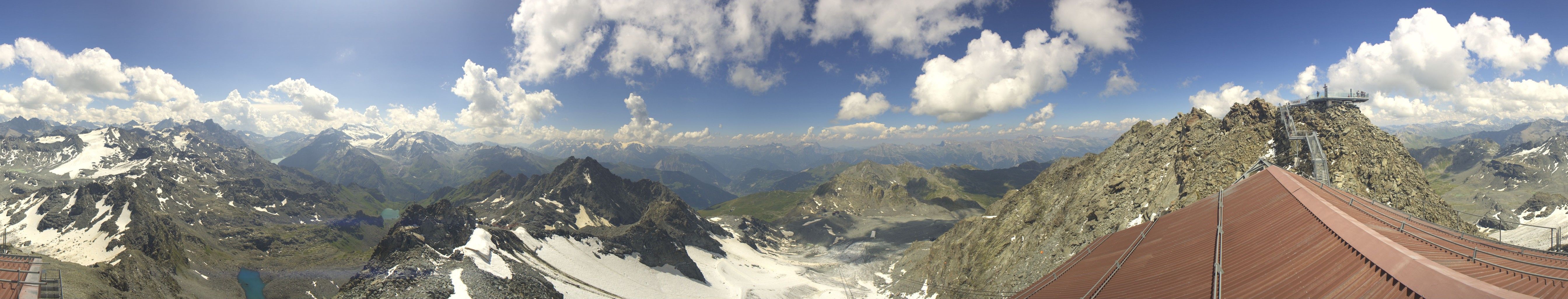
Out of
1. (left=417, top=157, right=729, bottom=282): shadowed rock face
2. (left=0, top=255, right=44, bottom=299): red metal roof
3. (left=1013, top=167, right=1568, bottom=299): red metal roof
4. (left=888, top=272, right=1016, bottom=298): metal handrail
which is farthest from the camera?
(left=417, top=157, right=729, bottom=282): shadowed rock face

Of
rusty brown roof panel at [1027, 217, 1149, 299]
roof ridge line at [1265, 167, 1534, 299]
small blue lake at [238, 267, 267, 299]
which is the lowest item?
small blue lake at [238, 267, 267, 299]

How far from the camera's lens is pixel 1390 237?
16.0 meters

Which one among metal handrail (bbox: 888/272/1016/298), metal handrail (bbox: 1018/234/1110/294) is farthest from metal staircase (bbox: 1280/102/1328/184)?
metal handrail (bbox: 888/272/1016/298)

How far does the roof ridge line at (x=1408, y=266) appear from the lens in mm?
11453

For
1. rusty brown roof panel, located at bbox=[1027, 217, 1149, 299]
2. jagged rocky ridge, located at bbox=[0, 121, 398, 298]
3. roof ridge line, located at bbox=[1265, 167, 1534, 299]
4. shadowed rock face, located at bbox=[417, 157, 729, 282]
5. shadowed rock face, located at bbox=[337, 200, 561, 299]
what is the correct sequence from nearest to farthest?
roof ridge line, located at bbox=[1265, 167, 1534, 299], rusty brown roof panel, located at bbox=[1027, 217, 1149, 299], shadowed rock face, located at bbox=[337, 200, 561, 299], jagged rocky ridge, located at bbox=[0, 121, 398, 298], shadowed rock face, located at bbox=[417, 157, 729, 282]

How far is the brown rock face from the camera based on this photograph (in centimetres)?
3256

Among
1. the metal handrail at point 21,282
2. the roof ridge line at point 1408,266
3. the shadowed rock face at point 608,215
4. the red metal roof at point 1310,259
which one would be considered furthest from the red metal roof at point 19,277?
the roof ridge line at point 1408,266

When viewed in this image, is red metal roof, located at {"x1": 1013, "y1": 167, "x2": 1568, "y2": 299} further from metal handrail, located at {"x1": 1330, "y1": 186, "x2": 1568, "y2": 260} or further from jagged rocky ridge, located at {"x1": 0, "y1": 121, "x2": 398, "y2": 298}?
jagged rocky ridge, located at {"x1": 0, "y1": 121, "x2": 398, "y2": 298}

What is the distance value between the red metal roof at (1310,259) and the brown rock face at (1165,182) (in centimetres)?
370

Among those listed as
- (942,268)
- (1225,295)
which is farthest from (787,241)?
(1225,295)

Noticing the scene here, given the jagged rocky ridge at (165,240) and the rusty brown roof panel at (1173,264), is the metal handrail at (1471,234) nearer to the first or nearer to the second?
the rusty brown roof panel at (1173,264)

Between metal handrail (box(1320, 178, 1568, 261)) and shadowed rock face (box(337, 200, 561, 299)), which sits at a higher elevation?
metal handrail (box(1320, 178, 1568, 261))

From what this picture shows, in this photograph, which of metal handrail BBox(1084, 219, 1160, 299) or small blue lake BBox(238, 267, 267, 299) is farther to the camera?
small blue lake BBox(238, 267, 267, 299)

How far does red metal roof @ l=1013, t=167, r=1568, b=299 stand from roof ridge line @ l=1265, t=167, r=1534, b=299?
0.03 m
